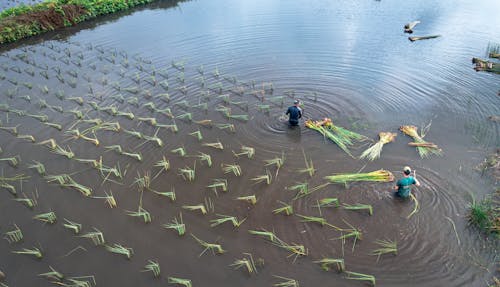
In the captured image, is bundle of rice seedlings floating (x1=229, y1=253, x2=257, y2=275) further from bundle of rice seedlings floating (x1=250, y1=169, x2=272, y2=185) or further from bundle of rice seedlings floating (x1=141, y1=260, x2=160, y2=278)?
bundle of rice seedlings floating (x1=250, y1=169, x2=272, y2=185)

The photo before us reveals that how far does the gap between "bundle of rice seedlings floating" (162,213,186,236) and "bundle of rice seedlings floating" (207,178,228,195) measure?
1107mm

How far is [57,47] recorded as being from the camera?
16.9 m

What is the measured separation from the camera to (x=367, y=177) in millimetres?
8109

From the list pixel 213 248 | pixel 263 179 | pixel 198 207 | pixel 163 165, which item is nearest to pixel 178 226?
pixel 198 207

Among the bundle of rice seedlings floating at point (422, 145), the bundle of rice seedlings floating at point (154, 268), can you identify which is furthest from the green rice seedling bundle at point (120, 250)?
the bundle of rice seedlings floating at point (422, 145)

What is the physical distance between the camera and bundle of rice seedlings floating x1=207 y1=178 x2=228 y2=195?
8.27 meters

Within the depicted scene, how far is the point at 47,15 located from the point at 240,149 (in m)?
16.9

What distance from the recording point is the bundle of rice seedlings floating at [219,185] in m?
8.27

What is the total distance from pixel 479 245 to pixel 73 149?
426 inches

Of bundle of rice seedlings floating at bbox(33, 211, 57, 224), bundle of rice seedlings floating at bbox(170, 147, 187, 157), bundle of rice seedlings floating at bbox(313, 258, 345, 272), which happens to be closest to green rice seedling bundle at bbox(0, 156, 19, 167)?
bundle of rice seedlings floating at bbox(33, 211, 57, 224)

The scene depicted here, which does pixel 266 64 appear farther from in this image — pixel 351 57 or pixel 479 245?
pixel 479 245

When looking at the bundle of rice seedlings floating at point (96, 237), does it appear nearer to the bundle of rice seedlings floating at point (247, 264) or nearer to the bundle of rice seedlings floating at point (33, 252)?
the bundle of rice seedlings floating at point (33, 252)

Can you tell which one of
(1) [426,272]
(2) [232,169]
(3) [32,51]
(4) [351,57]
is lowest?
(1) [426,272]

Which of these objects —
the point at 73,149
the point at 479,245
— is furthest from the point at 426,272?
the point at 73,149
